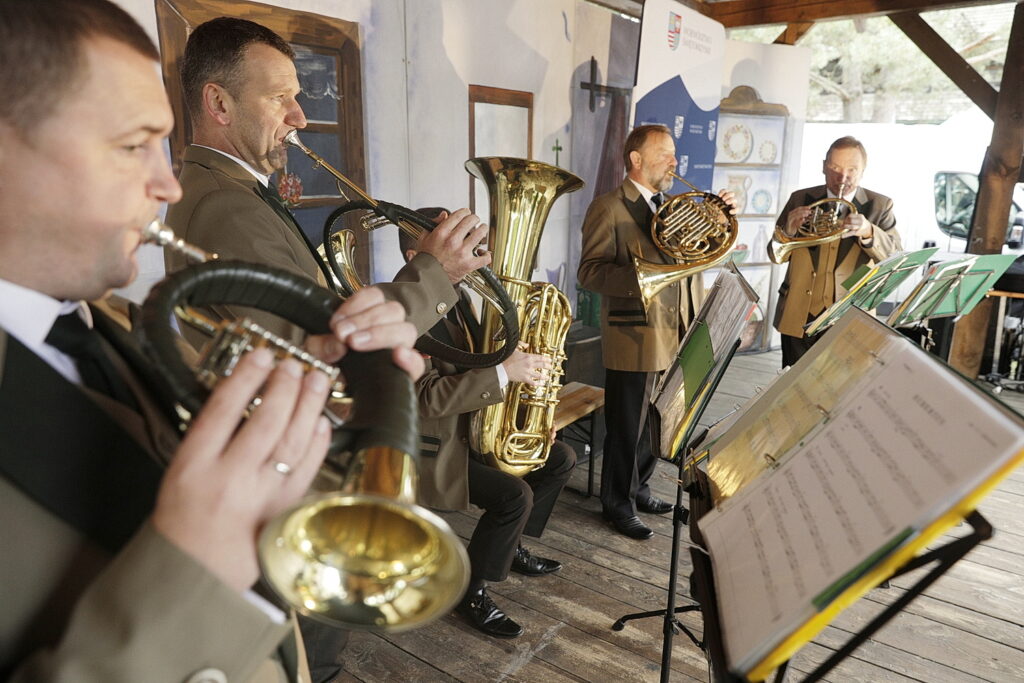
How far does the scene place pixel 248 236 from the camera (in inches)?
54.4

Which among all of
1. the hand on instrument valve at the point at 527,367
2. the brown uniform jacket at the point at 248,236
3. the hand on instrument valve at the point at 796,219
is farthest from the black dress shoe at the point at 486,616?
the hand on instrument valve at the point at 796,219

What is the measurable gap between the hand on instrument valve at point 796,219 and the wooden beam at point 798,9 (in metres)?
2.78

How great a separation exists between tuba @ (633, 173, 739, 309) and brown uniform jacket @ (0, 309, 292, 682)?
2528mm

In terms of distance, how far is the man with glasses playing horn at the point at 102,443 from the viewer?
2.02 ft

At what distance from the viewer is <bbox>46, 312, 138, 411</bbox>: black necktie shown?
77cm

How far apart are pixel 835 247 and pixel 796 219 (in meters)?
0.29

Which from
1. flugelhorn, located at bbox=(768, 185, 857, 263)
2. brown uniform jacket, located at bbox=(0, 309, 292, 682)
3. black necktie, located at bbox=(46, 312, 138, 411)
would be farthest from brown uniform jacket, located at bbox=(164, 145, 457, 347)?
flugelhorn, located at bbox=(768, 185, 857, 263)

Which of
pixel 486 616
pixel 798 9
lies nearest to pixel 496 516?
pixel 486 616

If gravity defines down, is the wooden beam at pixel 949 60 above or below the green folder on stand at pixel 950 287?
above

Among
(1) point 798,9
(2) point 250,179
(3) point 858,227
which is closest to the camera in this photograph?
(2) point 250,179

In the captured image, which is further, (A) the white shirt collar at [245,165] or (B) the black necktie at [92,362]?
(A) the white shirt collar at [245,165]

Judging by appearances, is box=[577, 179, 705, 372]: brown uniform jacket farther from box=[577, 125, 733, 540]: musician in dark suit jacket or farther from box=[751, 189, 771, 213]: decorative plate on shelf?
box=[751, 189, 771, 213]: decorative plate on shelf

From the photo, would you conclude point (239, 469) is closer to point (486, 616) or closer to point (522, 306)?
point (522, 306)

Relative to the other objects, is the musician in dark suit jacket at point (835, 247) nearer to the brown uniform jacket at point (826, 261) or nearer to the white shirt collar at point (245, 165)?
the brown uniform jacket at point (826, 261)
